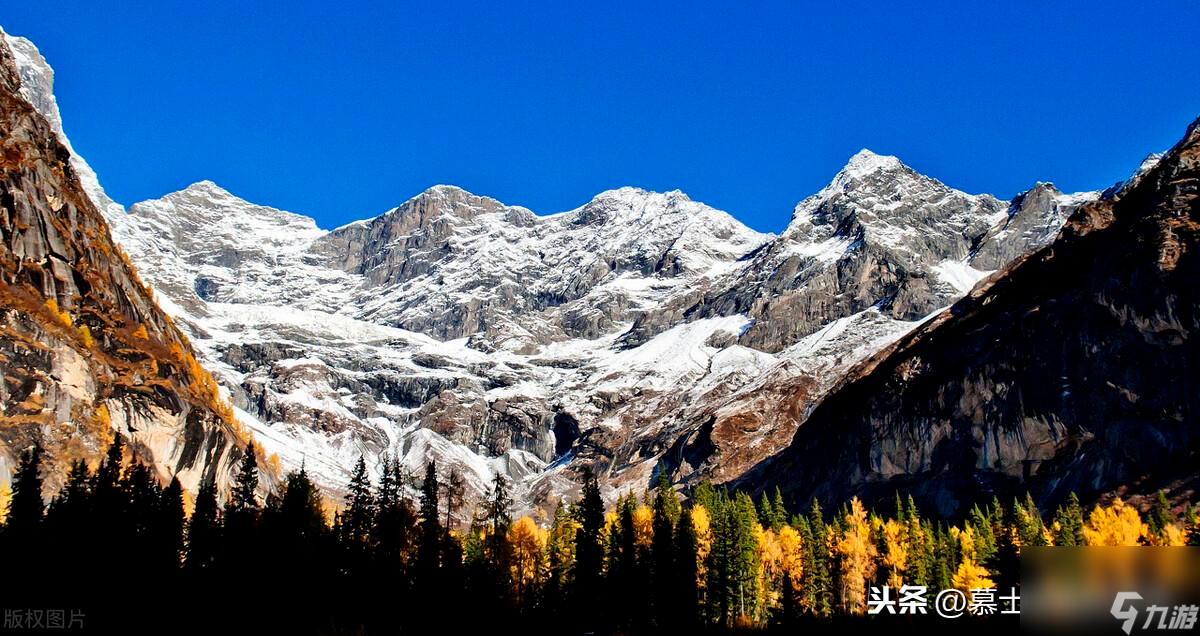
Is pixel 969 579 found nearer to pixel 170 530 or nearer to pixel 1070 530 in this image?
pixel 1070 530

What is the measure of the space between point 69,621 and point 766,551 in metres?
58.7

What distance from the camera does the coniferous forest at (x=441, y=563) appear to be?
66000 millimetres

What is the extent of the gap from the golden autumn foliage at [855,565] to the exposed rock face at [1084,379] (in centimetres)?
5869

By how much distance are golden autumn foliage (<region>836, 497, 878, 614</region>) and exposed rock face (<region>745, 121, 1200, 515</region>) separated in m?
58.7

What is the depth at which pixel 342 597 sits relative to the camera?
7338 centimetres

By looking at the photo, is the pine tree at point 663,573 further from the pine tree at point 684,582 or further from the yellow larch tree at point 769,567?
the yellow larch tree at point 769,567

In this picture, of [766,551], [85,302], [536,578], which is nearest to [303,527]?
[536,578]

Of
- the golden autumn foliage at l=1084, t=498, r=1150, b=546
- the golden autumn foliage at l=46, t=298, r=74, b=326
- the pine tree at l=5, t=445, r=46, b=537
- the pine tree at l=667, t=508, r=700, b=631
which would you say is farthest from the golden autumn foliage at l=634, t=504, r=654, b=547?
the golden autumn foliage at l=46, t=298, r=74, b=326

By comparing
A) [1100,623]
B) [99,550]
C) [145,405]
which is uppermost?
[145,405]

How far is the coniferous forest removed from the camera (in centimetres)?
6600

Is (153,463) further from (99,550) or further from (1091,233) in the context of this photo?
(1091,233)

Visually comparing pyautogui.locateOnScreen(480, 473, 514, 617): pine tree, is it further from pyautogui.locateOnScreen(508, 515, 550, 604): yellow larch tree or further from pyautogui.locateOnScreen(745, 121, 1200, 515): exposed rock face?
pyautogui.locateOnScreen(745, 121, 1200, 515): exposed rock face

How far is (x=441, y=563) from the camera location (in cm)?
7812

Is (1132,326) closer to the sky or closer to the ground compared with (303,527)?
closer to the sky
